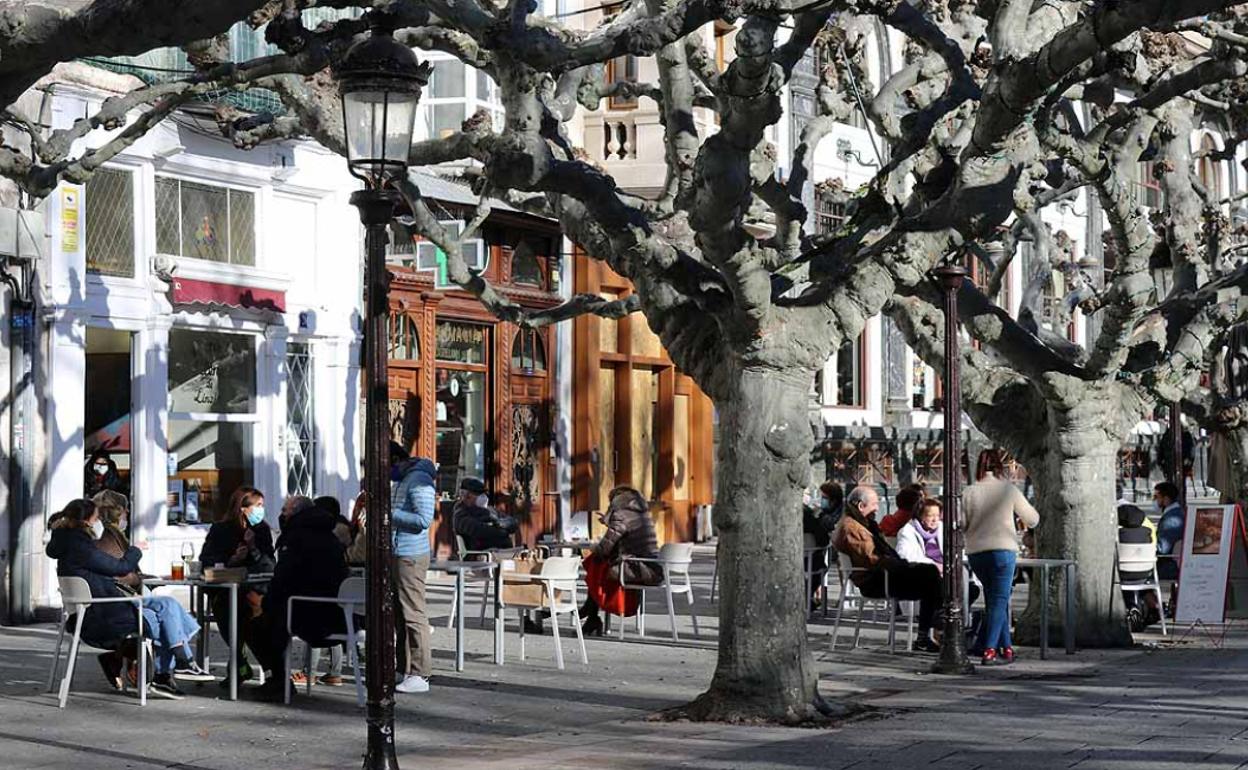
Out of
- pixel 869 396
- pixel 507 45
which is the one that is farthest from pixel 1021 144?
pixel 869 396

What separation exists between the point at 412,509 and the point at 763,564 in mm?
2610

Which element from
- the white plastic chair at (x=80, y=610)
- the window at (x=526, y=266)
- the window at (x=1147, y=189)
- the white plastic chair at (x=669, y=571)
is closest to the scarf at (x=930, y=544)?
the white plastic chair at (x=669, y=571)

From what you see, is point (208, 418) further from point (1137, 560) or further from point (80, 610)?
point (1137, 560)

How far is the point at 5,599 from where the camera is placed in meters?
19.6

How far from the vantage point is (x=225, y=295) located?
23.0m

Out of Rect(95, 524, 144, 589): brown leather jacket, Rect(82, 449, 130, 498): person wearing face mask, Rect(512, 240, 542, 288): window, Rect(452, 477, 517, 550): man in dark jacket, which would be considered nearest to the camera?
Rect(95, 524, 144, 589): brown leather jacket

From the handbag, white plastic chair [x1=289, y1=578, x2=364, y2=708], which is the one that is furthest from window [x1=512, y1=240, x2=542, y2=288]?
white plastic chair [x1=289, y1=578, x2=364, y2=708]

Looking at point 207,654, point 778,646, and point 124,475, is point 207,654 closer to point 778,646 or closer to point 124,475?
point 778,646

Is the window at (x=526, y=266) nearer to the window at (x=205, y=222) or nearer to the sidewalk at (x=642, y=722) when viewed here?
the window at (x=205, y=222)

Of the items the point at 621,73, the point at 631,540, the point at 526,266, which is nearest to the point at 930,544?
the point at 631,540

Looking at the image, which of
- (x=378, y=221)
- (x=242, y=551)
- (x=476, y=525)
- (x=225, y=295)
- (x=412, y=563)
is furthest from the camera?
(x=225, y=295)

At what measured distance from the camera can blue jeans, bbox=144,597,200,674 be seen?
14133 mm

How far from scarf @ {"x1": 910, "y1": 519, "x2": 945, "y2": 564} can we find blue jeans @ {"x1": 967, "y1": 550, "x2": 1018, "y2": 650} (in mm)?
1440

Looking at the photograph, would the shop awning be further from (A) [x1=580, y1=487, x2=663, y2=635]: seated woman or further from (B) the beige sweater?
(B) the beige sweater
